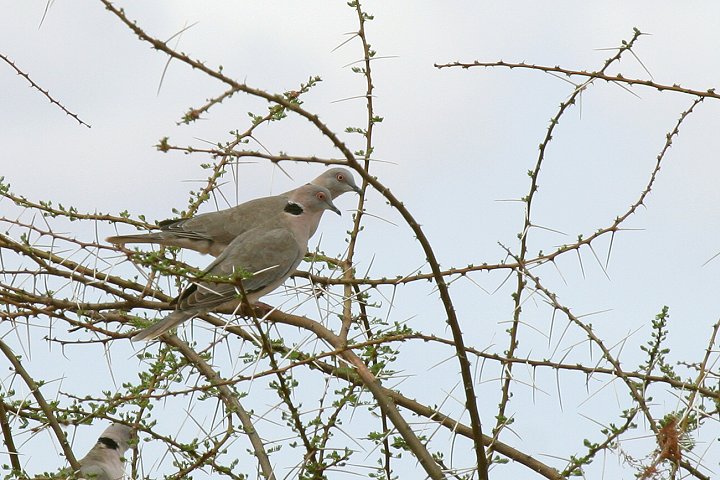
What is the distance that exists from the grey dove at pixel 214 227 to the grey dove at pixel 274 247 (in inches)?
4.8

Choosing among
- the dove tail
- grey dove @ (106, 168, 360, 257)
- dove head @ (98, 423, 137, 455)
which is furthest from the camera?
dove head @ (98, 423, 137, 455)

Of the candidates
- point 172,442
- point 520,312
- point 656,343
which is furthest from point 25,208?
point 656,343

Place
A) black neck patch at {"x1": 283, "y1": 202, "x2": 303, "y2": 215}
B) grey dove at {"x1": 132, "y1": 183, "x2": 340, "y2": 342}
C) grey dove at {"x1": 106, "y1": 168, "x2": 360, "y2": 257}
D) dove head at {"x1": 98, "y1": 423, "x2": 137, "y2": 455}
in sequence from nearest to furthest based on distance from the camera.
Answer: grey dove at {"x1": 132, "y1": 183, "x2": 340, "y2": 342}
grey dove at {"x1": 106, "y1": 168, "x2": 360, "y2": 257}
black neck patch at {"x1": 283, "y1": 202, "x2": 303, "y2": 215}
dove head at {"x1": 98, "y1": 423, "x2": 137, "y2": 455}

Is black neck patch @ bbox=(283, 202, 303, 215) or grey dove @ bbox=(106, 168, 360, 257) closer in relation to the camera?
grey dove @ bbox=(106, 168, 360, 257)

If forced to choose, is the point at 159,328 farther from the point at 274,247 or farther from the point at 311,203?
the point at 311,203

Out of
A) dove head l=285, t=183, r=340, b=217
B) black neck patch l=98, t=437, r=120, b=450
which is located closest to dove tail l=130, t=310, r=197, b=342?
dove head l=285, t=183, r=340, b=217

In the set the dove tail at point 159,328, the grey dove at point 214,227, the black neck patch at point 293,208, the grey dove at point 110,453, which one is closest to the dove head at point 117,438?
the grey dove at point 110,453

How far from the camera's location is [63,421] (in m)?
3.97

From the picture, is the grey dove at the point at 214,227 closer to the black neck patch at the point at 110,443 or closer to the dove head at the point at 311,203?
the dove head at the point at 311,203

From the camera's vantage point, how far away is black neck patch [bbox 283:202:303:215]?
5.62m

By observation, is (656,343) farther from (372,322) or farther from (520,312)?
(372,322)

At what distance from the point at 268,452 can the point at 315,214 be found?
235 centimetres

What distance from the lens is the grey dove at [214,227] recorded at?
539 cm

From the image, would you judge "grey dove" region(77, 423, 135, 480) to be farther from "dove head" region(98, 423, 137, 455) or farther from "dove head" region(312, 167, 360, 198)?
"dove head" region(312, 167, 360, 198)
